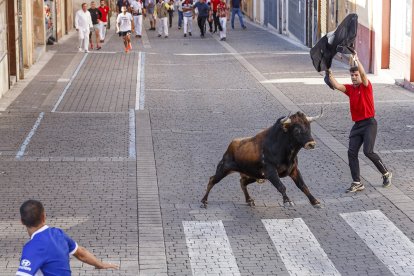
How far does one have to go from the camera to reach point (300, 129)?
13156 millimetres

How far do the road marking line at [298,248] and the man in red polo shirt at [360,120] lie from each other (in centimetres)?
186

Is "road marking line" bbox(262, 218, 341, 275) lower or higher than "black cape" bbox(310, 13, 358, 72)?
lower

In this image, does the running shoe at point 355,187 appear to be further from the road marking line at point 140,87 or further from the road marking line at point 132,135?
the road marking line at point 140,87

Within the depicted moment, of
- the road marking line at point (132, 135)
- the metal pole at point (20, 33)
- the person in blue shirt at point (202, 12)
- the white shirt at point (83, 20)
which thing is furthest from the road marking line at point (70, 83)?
the person in blue shirt at point (202, 12)

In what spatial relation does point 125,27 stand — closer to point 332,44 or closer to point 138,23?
point 138,23

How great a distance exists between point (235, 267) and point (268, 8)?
137 feet

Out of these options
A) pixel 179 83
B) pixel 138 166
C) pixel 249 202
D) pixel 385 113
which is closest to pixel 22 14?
pixel 179 83

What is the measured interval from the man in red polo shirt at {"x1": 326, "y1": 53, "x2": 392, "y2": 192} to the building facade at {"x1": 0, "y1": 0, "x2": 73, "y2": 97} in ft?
41.7

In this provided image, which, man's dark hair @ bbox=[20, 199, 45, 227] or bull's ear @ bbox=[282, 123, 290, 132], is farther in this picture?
bull's ear @ bbox=[282, 123, 290, 132]

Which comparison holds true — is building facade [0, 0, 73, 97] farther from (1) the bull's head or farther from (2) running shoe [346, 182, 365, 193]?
(1) the bull's head

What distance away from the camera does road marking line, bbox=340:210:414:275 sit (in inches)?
444

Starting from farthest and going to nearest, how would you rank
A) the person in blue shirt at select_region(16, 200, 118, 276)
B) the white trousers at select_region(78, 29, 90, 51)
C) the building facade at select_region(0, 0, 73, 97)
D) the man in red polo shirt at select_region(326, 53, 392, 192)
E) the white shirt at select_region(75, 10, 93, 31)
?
the white trousers at select_region(78, 29, 90, 51) → the white shirt at select_region(75, 10, 93, 31) → the building facade at select_region(0, 0, 73, 97) → the man in red polo shirt at select_region(326, 53, 392, 192) → the person in blue shirt at select_region(16, 200, 118, 276)

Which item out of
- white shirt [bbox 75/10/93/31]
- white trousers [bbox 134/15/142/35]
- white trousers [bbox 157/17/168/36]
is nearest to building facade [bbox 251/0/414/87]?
white trousers [bbox 157/17/168/36]

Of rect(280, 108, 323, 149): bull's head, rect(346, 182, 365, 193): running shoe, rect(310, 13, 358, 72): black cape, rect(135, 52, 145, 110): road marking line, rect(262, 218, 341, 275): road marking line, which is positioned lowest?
rect(135, 52, 145, 110): road marking line
